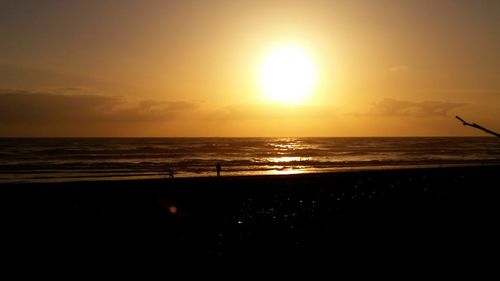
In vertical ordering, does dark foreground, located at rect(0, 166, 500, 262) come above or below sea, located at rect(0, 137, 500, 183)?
above

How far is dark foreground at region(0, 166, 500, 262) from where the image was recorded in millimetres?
8023

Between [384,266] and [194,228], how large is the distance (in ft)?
15.1

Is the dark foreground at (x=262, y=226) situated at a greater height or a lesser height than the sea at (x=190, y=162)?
greater

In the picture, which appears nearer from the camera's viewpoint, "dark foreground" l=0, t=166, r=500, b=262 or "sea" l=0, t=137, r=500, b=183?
"dark foreground" l=0, t=166, r=500, b=262

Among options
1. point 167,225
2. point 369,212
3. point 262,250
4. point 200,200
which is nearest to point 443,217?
point 369,212

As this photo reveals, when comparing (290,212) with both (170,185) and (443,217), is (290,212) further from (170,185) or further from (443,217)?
(170,185)

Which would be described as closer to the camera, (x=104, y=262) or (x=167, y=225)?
(x=104, y=262)

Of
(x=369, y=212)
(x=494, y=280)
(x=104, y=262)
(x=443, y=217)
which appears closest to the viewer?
(x=494, y=280)

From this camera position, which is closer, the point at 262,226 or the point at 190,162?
the point at 262,226

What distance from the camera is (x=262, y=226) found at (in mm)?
9750

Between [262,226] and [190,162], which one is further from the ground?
[262,226]

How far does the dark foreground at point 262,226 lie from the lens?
8.02 metres

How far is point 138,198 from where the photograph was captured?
53.1 ft

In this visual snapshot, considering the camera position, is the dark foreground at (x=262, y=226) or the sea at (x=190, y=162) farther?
the sea at (x=190, y=162)
